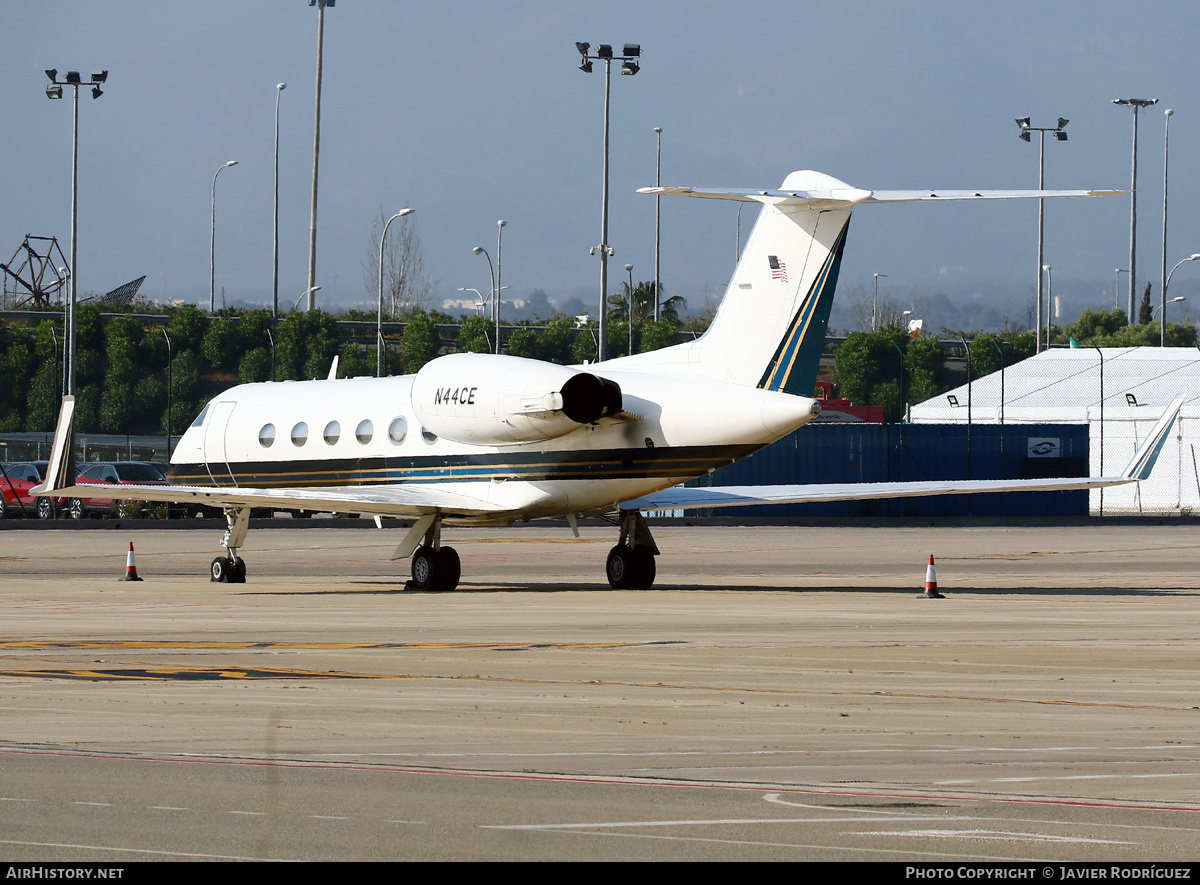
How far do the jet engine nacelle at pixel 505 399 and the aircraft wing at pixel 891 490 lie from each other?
247 centimetres

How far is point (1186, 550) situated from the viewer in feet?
126

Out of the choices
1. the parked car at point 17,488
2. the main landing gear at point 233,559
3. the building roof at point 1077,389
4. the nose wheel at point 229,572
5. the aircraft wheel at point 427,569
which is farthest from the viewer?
the building roof at point 1077,389

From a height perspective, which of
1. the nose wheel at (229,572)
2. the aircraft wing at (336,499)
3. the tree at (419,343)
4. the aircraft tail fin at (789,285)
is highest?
the tree at (419,343)

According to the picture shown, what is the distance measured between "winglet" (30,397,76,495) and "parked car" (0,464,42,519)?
30464mm

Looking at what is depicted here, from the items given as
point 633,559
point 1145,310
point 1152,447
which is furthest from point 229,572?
point 1145,310

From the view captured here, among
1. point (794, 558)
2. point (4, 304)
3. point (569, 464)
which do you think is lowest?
point (794, 558)

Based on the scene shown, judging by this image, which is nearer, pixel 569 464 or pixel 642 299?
pixel 569 464

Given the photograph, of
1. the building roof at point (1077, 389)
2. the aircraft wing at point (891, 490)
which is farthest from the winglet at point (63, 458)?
the building roof at point (1077, 389)

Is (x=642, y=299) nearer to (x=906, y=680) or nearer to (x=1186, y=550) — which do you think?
(x=1186, y=550)

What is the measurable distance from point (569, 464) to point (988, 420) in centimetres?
4650

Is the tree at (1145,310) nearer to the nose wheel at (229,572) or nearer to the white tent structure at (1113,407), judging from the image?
the white tent structure at (1113,407)

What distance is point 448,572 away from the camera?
2561 cm

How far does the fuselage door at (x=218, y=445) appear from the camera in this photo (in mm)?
30125
